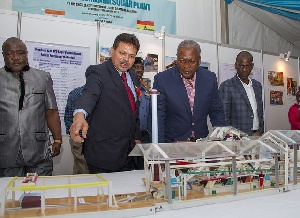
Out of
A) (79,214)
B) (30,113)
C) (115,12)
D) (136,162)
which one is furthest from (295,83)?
(79,214)

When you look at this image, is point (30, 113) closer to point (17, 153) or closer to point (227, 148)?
point (17, 153)

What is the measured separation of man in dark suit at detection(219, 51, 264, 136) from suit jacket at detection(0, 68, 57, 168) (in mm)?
2091

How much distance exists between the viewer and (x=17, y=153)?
94.0 inches

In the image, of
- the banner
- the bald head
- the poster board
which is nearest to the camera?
the bald head

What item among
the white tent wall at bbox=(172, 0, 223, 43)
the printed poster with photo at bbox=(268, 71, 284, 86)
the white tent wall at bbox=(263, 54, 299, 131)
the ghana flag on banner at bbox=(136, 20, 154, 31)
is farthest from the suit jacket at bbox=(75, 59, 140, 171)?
the printed poster with photo at bbox=(268, 71, 284, 86)

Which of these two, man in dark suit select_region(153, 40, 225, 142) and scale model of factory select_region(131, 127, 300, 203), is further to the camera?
man in dark suit select_region(153, 40, 225, 142)

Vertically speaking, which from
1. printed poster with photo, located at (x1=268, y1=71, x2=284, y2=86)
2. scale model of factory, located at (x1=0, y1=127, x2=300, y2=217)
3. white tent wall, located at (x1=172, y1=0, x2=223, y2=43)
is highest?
white tent wall, located at (x1=172, y1=0, x2=223, y2=43)

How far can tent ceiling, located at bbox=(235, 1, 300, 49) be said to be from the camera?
5882 mm

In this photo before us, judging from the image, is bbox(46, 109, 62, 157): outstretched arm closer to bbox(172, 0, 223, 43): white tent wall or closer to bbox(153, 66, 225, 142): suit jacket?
bbox(153, 66, 225, 142): suit jacket

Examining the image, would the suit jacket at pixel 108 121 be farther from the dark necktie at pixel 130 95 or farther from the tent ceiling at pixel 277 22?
the tent ceiling at pixel 277 22

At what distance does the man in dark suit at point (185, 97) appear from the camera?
2.40 m

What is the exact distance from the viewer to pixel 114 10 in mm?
4863

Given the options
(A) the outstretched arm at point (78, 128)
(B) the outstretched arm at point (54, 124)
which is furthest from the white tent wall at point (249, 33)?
(A) the outstretched arm at point (78, 128)

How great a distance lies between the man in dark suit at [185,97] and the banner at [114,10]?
2.61m
